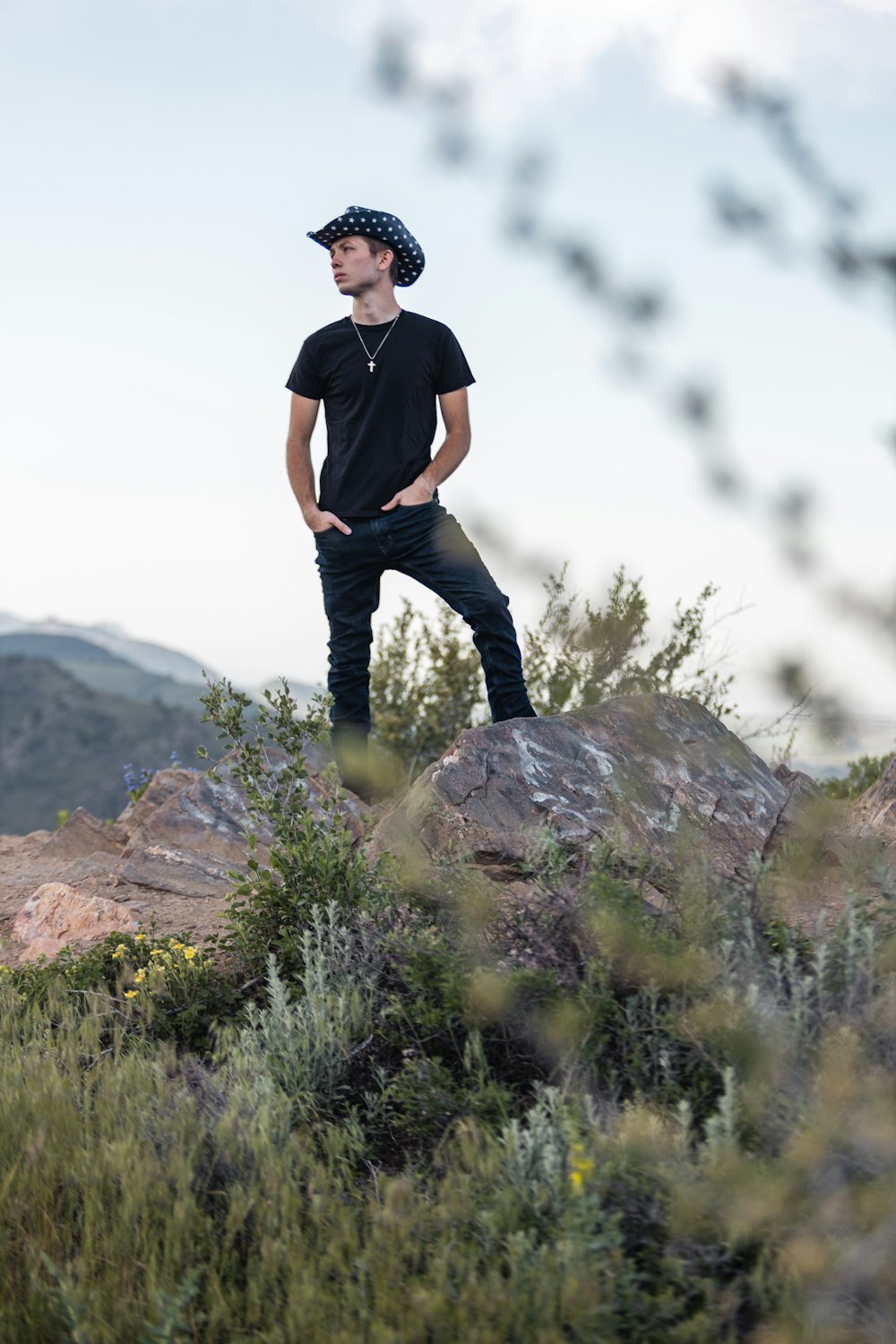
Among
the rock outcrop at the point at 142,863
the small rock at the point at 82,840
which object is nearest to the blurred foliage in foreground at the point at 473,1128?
the rock outcrop at the point at 142,863

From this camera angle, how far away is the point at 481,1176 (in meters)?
2.92

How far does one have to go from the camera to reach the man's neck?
5.95m

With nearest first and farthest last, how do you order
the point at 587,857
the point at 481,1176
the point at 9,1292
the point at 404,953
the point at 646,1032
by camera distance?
the point at 9,1292
the point at 481,1176
the point at 646,1032
the point at 404,953
the point at 587,857

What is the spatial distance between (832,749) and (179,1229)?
6.11ft

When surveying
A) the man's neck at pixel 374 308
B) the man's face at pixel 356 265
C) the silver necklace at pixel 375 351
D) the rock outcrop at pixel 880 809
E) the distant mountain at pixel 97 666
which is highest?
the distant mountain at pixel 97 666

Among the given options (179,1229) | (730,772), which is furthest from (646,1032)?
→ (730,772)

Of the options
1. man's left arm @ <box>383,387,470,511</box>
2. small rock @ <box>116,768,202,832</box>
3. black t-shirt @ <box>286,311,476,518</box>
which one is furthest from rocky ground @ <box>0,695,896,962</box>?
black t-shirt @ <box>286,311,476,518</box>

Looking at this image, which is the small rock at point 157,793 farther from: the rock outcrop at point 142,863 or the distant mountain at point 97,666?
the distant mountain at point 97,666

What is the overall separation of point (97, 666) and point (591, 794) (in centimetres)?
15007

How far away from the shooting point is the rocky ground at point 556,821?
488 cm

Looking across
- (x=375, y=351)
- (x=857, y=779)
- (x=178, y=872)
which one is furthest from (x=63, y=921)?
(x=857, y=779)

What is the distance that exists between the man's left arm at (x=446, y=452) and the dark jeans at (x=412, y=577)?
2.2 inches

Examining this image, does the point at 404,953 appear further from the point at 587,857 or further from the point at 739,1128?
the point at 739,1128

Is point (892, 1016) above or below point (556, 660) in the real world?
below
